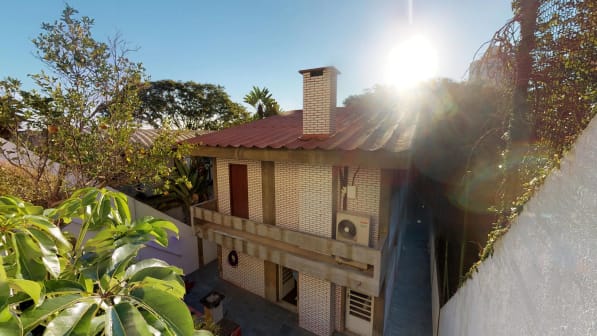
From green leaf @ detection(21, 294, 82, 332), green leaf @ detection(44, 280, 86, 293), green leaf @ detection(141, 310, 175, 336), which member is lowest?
green leaf @ detection(141, 310, 175, 336)

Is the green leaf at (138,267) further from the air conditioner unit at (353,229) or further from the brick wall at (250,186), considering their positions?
the brick wall at (250,186)

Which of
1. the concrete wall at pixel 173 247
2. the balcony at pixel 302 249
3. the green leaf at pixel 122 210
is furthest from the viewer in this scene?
the concrete wall at pixel 173 247

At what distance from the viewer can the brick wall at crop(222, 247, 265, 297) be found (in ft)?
31.6

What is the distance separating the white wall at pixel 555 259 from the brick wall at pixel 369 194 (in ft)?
12.4

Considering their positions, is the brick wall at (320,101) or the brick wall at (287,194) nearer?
the brick wall at (320,101)

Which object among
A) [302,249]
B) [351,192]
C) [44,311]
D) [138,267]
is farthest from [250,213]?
[44,311]

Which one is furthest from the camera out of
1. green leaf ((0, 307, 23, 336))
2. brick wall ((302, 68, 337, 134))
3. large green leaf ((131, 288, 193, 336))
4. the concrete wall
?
the concrete wall

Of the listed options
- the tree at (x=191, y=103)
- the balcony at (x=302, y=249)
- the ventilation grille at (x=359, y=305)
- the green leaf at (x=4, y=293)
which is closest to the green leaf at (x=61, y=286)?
the green leaf at (x=4, y=293)

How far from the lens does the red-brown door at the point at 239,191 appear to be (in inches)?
355

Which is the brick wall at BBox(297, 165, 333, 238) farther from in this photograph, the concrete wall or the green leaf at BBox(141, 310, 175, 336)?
the green leaf at BBox(141, 310, 175, 336)

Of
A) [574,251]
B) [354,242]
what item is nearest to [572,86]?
[574,251]

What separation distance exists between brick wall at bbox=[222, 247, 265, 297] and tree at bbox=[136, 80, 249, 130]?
28876 mm

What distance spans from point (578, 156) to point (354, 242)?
5460mm

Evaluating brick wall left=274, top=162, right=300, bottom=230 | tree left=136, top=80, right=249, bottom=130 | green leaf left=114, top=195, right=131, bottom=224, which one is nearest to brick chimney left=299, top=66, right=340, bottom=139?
brick wall left=274, top=162, right=300, bottom=230
